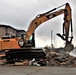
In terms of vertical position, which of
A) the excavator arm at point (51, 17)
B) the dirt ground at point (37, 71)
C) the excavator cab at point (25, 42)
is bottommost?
the dirt ground at point (37, 71)

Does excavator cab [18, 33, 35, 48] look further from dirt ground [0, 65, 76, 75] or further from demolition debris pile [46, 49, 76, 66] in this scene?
dirt ground [0, 65, 76, 75]

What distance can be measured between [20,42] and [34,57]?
2068 mm

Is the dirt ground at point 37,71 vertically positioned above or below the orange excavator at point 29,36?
below

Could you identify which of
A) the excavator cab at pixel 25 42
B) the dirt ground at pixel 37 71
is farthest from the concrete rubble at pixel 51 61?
the dirt ground at pixel 37 71

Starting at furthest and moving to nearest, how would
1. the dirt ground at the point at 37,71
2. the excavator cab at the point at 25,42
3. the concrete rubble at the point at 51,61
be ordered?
1. the excavator cab at the point at 25,42
2. the concrete rubble at the point at 51,61
3. the dirt ground at the point at 37,71

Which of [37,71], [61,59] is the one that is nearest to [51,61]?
[61,59]

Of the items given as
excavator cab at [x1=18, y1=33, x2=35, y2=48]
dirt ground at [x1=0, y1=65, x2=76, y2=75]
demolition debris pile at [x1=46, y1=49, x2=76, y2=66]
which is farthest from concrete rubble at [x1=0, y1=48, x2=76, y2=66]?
dirt ground at [x1=0, y1=65, x2=76, y2=75]

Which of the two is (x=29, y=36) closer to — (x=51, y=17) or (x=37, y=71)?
(x=51, y=17)

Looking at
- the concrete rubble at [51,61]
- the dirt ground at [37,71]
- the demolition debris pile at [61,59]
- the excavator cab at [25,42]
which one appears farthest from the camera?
the excavator cab at [25,42]

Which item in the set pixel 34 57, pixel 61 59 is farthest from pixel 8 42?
pixel 61 59

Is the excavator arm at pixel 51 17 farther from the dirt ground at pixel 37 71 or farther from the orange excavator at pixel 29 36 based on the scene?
the dirt ground at pixel 37 71

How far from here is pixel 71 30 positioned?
2877 cm

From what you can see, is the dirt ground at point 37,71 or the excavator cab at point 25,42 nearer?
the dirt ground at point 37,71

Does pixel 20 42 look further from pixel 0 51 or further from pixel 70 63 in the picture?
pixel 70 63
